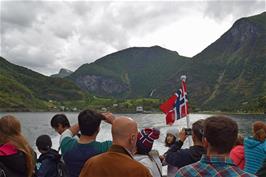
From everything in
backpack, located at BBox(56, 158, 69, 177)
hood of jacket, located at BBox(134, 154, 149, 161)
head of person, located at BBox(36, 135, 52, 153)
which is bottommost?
backpack, located at BBox(56, 158, 69, 177)

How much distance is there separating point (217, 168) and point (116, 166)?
0.81m

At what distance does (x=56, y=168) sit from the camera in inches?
210

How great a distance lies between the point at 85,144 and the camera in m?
4.45

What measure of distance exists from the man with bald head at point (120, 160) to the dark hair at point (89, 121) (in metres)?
1.04

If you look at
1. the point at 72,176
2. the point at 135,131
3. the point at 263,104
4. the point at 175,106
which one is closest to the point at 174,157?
the point at 72,176

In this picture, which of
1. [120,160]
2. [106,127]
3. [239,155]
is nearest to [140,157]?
[120,160]

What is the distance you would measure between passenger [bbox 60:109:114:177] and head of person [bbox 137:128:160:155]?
416 mm

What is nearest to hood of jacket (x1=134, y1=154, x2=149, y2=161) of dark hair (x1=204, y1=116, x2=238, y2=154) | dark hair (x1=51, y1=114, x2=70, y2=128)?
Answer: dark hair (x1=51, y1=114, x2=70, y2=128)

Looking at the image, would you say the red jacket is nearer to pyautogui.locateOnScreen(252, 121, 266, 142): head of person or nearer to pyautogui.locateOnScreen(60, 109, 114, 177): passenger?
pyautogui.locateOnScreen(252, 121, 266, 142): head of person

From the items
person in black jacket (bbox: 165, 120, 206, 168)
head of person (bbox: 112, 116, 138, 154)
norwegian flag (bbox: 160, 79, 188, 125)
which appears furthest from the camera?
norwegian flag (bbox: 160, 79, 188, 125)

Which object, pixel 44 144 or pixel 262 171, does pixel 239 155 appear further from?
pixel 44 144

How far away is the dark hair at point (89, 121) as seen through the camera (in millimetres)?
4391

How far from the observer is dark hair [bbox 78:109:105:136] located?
4391mm

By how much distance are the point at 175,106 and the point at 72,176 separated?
4.61 metres
